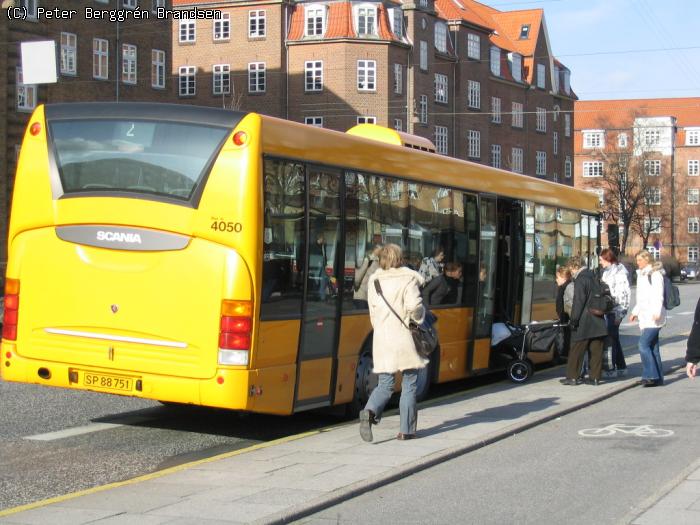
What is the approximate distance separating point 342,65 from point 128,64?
14937 millimetres

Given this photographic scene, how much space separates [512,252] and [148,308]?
8.04 meters

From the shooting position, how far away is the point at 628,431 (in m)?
11.4

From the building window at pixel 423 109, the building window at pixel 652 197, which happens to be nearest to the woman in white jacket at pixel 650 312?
the building window at pixel 423 109

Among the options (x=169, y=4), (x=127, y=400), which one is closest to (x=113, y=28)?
(x=169, y=4)

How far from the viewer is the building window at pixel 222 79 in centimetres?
6606

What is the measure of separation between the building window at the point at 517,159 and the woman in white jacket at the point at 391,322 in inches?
2890

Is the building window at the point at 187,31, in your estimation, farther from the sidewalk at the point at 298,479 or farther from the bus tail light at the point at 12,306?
the bus tail light at the point at 12,306

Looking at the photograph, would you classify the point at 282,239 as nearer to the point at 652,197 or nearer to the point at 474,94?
the point at 474,94

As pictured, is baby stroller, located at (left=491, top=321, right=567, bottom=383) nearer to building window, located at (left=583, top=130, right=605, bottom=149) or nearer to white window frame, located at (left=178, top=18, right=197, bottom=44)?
white window frame, located at (left=178, top=18, right=197, bottom=44)

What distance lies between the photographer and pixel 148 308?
9.76 m

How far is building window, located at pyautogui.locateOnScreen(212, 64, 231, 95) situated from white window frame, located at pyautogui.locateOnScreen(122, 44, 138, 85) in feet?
43.6

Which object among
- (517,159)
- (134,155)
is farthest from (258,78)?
(134,155)

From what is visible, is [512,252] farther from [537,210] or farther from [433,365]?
[433,365]

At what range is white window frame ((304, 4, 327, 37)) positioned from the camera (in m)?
64.2
